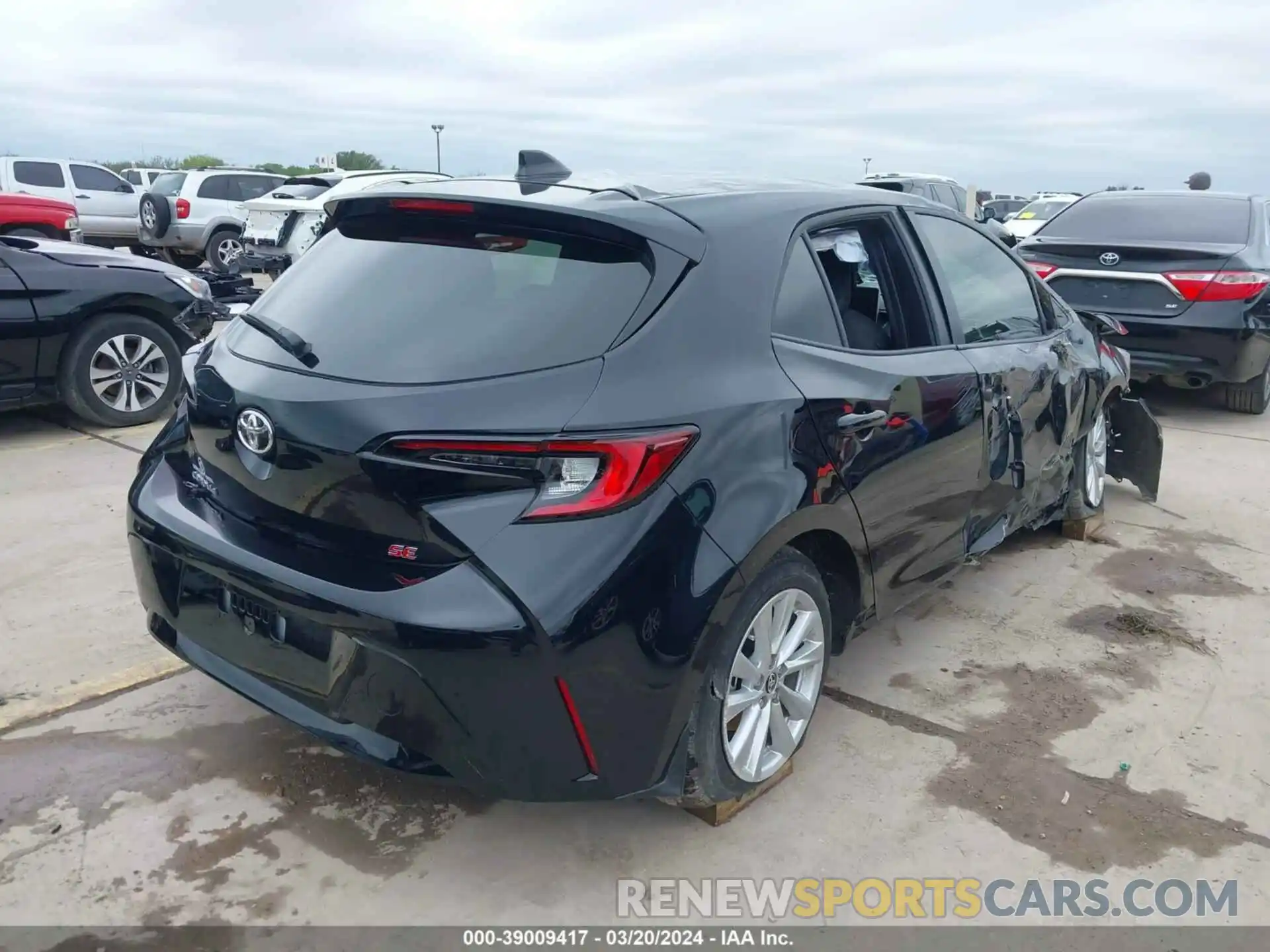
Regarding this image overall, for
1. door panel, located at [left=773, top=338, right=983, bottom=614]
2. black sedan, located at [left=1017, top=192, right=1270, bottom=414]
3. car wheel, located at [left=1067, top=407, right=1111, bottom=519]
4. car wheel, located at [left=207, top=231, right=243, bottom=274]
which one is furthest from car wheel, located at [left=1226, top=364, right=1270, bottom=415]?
car wheel, located at [left=207, top=231, right=243, bottom=274]

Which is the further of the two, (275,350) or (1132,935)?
(275,350)

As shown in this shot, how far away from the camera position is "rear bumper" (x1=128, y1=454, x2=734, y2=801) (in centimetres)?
216

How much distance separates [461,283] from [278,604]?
86cm

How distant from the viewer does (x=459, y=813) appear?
9.02 ft

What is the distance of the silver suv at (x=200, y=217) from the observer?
17516 mm

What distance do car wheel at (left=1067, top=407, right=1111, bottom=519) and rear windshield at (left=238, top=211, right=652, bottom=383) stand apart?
3.00 metres

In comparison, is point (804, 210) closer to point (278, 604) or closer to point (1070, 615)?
point (278, 604)

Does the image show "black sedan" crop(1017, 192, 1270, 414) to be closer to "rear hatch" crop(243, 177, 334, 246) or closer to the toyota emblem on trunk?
the toyota emblem on trunk

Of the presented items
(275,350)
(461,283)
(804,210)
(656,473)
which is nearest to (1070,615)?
(804,210)

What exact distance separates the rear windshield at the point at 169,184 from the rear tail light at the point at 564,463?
1901 cm

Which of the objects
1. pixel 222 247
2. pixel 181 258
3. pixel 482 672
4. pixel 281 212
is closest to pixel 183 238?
pixel 222 247

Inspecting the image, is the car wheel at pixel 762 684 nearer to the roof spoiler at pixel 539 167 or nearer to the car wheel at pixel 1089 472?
the roof spoiler at pixel 539 167

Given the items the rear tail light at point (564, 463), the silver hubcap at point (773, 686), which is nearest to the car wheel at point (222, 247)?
the silver hubcap at point (773, 686)

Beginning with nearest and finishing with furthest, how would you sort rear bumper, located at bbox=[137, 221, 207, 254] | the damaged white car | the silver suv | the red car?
the damaged white car, the red car, the silver suv, rear bumper, located at bbox=[137, 221, 207, 254]
